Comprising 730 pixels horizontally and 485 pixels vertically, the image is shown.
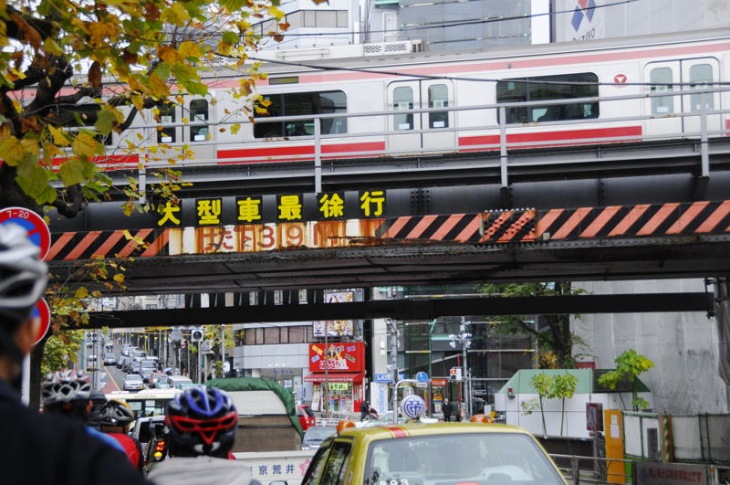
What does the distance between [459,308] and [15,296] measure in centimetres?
1734

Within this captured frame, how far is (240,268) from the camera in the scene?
53.9ft

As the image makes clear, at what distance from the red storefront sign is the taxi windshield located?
6473 centimetres

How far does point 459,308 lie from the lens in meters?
19.0

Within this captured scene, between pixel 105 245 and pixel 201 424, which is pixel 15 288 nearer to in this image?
pixel 201 424

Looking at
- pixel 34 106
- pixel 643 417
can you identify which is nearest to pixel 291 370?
pixel 643 417

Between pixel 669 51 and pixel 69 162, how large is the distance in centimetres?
1608

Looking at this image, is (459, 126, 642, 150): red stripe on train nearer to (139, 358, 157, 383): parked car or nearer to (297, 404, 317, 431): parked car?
(297, 404, 317, 431): parked car

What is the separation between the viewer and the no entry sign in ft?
27.3

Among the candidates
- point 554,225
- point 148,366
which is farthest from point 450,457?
point 148,366

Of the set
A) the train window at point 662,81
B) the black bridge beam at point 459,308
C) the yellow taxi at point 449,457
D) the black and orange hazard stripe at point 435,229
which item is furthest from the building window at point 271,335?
the yellow taxi at point 449,457

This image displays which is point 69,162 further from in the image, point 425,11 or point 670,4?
point 425,11

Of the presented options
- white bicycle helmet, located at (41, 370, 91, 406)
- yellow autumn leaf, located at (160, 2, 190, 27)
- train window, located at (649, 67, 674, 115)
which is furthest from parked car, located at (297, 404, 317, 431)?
white bicycle helmet, located at (41, 370, 91, 406)

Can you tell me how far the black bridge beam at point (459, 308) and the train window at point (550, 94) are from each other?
466cm

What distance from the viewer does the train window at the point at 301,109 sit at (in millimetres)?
22250
